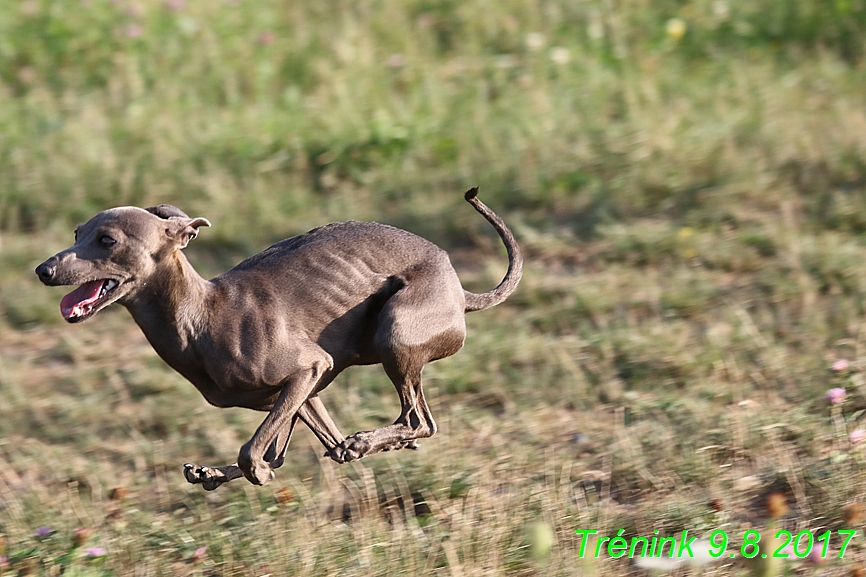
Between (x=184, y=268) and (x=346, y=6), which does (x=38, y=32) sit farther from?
(x=184, y=268)

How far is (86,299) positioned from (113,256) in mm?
127

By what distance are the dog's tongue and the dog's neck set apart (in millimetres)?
111

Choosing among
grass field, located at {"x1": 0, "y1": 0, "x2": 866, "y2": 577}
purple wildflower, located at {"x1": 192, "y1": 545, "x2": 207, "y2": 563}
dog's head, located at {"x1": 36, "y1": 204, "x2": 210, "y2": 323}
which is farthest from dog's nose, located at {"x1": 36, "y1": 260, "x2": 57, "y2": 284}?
purple wildflower, located at {"x1": 192, "y1": 545, "x2": 207, "y2": 563}

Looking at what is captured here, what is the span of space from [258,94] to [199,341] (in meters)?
5.87

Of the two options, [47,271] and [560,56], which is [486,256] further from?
[47,271]

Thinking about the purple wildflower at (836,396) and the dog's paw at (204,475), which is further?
the purple wildflower at (836,396)

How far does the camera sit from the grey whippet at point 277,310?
9.17ft

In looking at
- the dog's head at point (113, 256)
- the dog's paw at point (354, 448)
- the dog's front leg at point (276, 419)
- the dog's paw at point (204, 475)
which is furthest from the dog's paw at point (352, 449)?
the dog's head at point (113, 256)

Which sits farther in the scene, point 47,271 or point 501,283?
point 501,283

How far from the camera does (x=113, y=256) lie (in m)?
2.76

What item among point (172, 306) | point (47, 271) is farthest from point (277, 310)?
point (47, 271)

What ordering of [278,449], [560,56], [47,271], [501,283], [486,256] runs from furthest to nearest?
[560,56] → [486,256] → [501,283] → [278,449] → [47,271]

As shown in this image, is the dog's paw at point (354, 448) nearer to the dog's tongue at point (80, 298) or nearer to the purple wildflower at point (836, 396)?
the dog's tongue at point (80, 298)

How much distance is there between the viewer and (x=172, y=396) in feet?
18.0
